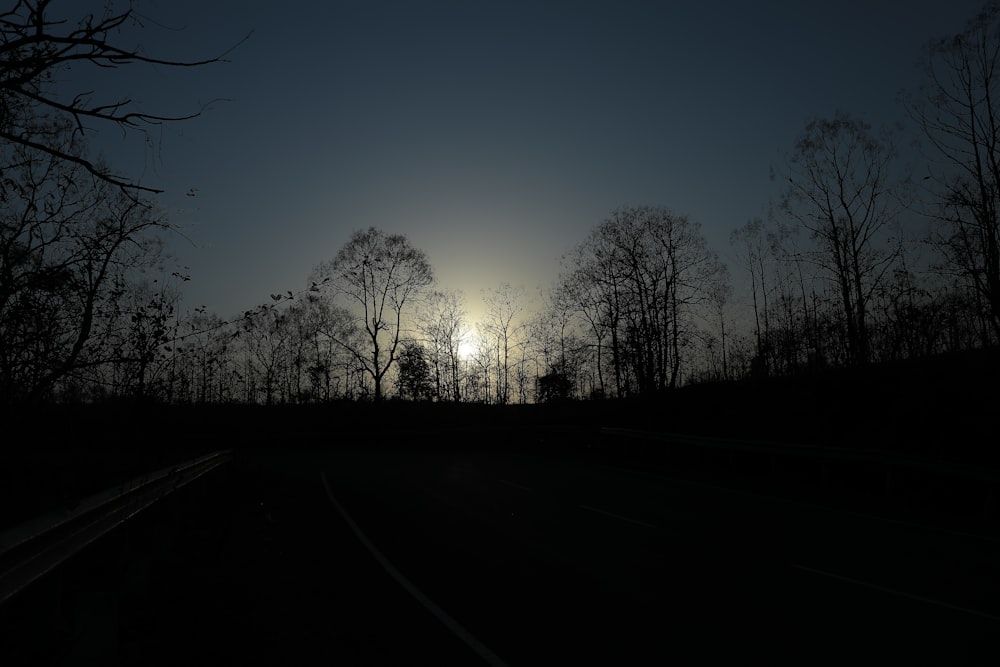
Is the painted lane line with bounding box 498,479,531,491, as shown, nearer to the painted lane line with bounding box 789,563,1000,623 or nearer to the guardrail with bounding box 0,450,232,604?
the painted lane line with bounding box 789,563,1000,623

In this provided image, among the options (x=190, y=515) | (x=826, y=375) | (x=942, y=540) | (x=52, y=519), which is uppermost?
(x=826, y=375)

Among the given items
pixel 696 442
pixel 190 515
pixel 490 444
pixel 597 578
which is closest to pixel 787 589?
pixel 597 578

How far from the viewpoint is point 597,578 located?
8516mm

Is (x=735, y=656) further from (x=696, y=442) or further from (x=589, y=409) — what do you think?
(x=589, y=409)

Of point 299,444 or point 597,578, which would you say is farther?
point 299,444

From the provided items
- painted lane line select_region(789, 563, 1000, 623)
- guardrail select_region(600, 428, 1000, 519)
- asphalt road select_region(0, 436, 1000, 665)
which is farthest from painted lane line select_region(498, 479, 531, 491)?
painted lane line select_region(789, 563, 1000, 623)

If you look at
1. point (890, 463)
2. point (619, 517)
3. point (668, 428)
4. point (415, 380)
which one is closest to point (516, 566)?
point (619, 517)

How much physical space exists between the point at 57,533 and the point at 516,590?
16.6 feet

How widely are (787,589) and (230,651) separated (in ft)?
20.9

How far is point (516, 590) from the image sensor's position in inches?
315

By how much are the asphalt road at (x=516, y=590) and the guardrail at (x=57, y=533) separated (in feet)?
0.95

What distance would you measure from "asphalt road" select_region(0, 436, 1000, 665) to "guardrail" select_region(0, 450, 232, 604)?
29cm

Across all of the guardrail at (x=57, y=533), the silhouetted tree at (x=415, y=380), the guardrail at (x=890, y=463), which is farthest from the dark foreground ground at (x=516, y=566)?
the silhouetted tree at (x=415, y=380)

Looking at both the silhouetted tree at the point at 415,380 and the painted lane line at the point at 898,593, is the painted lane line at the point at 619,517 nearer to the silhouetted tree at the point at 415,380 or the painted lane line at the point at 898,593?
the painted lane line at the point at 898,593
